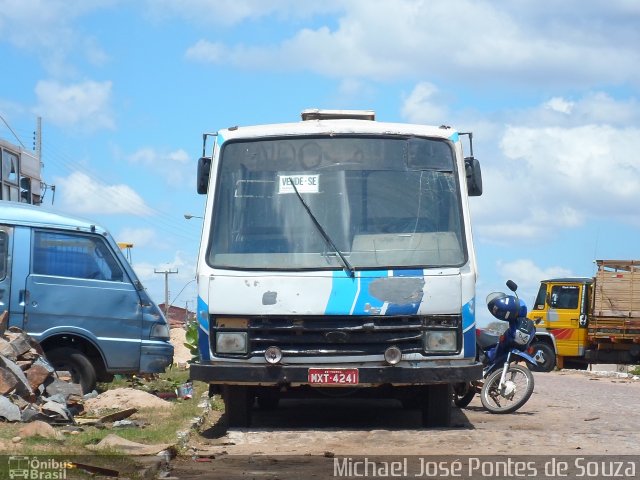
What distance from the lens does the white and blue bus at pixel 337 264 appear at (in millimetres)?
10062

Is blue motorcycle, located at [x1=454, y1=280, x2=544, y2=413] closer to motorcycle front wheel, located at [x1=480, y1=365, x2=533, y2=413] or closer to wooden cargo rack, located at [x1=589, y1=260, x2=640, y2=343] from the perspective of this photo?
motorcycle front wheel, located at [x1=480, y1=365, x2=533, y2=413]

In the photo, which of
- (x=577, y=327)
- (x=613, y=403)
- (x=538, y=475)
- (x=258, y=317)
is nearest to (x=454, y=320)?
(x=258, y=317)

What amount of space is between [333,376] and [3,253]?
208 inches

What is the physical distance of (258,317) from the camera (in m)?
10.1

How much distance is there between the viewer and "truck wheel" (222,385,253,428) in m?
10.8

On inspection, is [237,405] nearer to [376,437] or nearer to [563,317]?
[376,437]

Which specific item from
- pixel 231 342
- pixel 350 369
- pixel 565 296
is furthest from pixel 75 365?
pixel 565 296

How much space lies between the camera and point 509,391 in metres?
12.8

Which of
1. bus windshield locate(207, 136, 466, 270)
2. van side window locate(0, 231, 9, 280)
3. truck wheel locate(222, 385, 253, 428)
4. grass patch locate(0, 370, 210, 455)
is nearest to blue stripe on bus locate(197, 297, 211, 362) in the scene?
bus windshield locate(207, 136, 466, 270)

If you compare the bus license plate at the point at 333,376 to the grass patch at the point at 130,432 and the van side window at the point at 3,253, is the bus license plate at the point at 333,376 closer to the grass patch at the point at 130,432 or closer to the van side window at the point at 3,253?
the grass patch at the point at 130,432

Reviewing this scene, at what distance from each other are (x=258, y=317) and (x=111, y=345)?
423cm

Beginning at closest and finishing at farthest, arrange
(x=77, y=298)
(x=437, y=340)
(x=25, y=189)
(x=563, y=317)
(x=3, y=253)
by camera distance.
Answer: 1. (x=437, y=340)
2. (x=3, y=253)
3. (x=77, y=298)
4. (x=25, y=189)
5. (x=563, y=317)

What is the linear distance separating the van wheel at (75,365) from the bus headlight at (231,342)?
12.6 feet

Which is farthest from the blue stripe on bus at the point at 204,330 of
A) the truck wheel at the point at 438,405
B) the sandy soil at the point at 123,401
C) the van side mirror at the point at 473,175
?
the van side mirror at the point at 473,175
